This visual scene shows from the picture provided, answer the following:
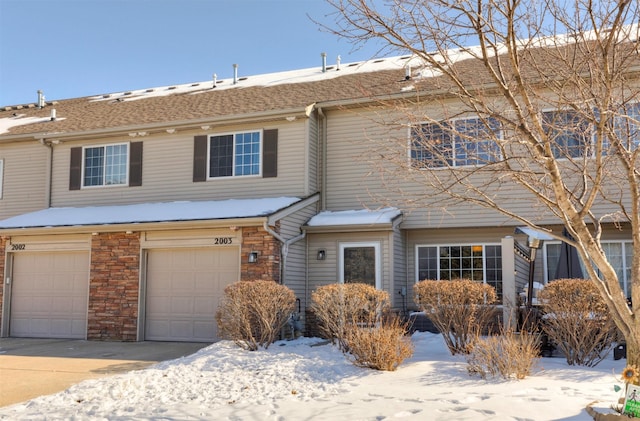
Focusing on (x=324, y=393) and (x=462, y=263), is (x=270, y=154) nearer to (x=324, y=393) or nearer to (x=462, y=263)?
(x=462, y=263)

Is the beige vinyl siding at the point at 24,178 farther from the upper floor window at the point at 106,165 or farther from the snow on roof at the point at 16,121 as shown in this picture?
the upper floor window at the point at 106,165

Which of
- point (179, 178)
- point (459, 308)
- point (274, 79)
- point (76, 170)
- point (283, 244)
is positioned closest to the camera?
point (459, 308)

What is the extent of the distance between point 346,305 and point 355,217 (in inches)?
149

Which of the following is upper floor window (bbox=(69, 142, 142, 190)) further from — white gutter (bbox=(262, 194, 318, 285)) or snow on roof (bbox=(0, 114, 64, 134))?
white gutter (bbox=(262, 194, 318, 285))

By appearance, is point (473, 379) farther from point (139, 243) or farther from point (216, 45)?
point (216, 45)

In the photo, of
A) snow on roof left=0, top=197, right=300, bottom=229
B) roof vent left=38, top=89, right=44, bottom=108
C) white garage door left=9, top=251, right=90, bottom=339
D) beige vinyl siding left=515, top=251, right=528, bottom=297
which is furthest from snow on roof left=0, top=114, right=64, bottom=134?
beige vinyl siding left=515, top=251, right=528, bottom=297

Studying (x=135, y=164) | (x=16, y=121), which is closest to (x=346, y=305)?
(x=135, y=164)

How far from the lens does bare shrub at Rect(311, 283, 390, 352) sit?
948 centimetres

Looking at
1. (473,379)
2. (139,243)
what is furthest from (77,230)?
(473,379)

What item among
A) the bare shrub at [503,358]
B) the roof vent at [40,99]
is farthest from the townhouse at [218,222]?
the bare shrub at [503,358]

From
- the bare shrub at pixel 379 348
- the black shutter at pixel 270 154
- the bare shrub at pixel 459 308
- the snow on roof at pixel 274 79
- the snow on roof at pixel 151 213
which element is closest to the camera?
the bare shrub at pixel 379 348

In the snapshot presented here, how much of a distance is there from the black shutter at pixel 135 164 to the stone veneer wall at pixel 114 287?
2.18 metres

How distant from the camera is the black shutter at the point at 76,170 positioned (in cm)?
1555

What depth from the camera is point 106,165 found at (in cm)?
1539
